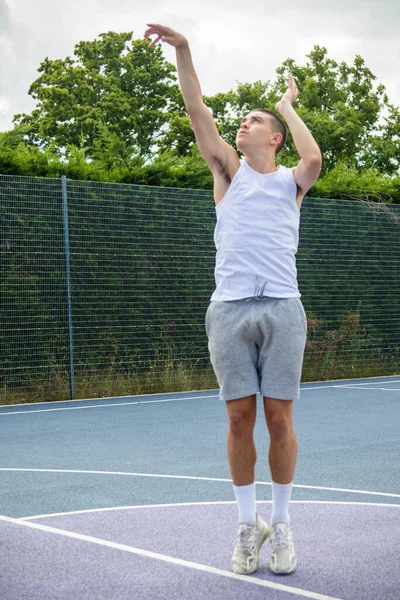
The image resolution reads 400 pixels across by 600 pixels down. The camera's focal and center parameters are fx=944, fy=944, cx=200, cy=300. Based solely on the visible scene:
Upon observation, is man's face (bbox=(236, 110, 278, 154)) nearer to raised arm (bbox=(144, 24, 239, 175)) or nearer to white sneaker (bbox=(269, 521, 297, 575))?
raised arm (bbox=(144, 24, 239, 175))

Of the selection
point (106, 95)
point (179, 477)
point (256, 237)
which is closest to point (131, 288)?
point (179, 477)

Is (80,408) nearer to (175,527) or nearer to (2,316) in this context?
(2,316)

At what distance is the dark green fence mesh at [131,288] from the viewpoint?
1059 cm

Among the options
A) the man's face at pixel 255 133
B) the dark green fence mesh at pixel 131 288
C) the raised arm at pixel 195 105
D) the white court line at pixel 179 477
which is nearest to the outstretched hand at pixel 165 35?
the raised arm at pixel 195 105

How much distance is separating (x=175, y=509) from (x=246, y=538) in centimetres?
124

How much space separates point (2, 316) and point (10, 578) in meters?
7.16

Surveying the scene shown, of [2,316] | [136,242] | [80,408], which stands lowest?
[80,408]

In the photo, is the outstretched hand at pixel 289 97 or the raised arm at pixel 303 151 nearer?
the raised arm at pixel 303 151

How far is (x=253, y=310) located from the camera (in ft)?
11.5

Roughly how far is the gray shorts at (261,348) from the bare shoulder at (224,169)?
46 centimetres

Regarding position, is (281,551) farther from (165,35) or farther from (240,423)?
(165,35)

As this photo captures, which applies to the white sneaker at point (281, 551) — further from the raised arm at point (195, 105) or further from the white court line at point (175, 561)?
the raised arm at point (195, 105)

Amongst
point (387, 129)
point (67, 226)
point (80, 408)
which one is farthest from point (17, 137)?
point (387, 129)

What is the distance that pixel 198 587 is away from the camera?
130 inches
